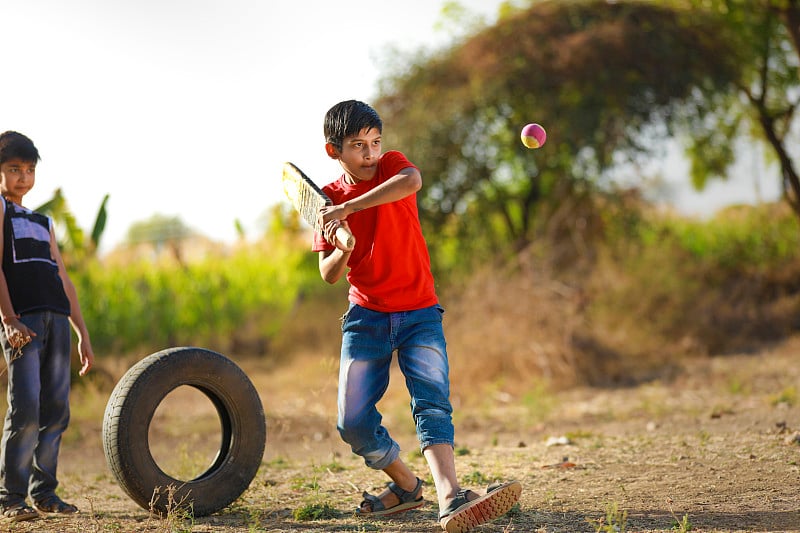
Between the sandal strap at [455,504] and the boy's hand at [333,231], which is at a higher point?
the boy's hand at [333,231]

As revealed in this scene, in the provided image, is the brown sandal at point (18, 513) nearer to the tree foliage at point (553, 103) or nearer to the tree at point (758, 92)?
the tree foliage at point (553, 103)

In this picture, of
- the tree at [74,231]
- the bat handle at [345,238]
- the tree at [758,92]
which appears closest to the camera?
the bat handle at [345,238]

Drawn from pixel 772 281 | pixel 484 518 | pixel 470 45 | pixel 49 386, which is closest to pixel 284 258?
pixel 470 45

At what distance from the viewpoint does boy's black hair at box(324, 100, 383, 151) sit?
378 cm

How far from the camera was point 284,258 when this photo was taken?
1745 cm

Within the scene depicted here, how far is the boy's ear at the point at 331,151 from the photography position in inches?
154

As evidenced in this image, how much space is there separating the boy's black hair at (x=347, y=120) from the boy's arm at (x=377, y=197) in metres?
0.32

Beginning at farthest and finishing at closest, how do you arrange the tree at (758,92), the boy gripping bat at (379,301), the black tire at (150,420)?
1. the tree at (758,92)
2. the black tire at (150,420)
3. the boy gripping bat at (379,301)

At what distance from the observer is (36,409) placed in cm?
430

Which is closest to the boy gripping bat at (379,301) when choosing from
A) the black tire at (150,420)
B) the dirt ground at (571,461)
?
the dirt ground at (571,461)

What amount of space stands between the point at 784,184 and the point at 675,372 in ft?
19.0

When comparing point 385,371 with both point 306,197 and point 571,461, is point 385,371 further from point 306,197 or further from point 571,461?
point 571,461

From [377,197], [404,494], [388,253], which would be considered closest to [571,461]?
[404,494]

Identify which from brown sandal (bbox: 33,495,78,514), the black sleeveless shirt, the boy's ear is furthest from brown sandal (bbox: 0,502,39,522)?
the boy's ear
